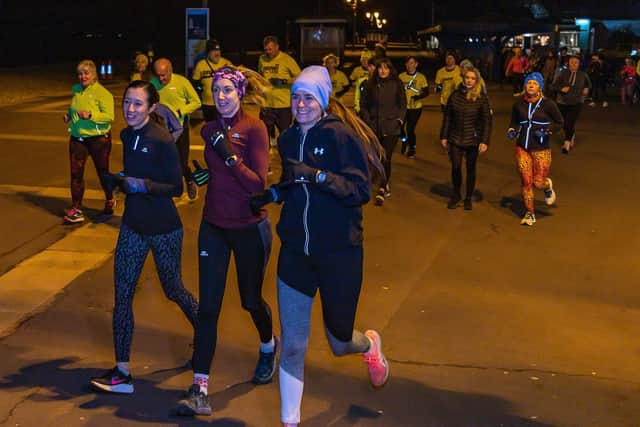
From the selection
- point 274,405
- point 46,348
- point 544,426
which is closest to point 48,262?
point 46,348

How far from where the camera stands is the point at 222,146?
482 cm

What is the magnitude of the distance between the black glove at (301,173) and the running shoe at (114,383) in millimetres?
1783

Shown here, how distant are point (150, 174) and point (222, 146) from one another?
1.81 feet

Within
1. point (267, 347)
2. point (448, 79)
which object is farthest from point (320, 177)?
point (448, 79)

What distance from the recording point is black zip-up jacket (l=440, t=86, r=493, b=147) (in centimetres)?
1034

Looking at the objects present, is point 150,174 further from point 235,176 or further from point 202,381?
point 202,381

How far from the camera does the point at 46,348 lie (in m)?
6.07

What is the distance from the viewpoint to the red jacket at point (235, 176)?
4.95m

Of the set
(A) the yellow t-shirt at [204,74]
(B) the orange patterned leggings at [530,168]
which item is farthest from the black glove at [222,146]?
(A) the yellow t-shirt at [204,74]

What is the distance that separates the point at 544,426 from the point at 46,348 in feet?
10.5

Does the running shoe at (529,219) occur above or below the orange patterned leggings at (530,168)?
below

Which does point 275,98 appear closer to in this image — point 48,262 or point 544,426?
point 48,262

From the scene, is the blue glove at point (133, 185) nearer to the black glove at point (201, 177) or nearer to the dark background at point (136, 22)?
the black glove at point (201, 177)

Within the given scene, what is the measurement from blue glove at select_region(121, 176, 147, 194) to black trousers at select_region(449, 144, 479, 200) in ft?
20.0
